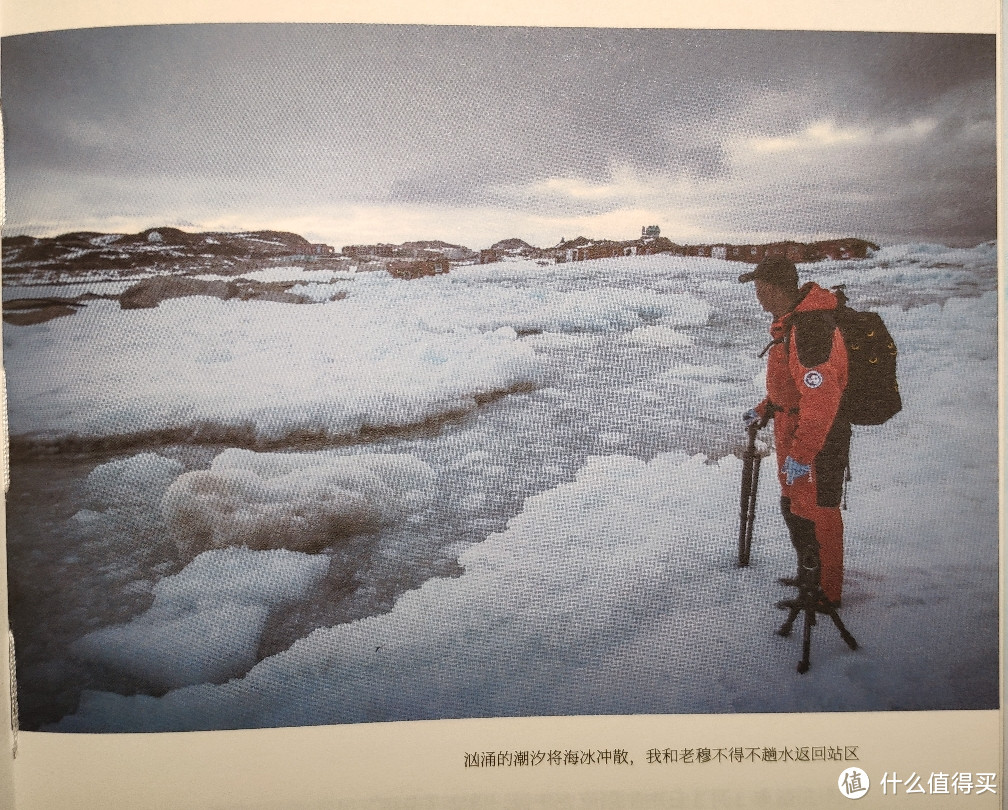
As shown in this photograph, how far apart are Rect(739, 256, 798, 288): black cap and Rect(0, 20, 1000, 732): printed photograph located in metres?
0.03

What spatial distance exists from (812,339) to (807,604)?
0.68 meters

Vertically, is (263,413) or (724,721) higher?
(263,413)

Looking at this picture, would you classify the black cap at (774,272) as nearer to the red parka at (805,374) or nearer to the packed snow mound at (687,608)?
the red parka at (805,374)

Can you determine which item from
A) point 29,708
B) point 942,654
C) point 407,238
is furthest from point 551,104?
point 29,708

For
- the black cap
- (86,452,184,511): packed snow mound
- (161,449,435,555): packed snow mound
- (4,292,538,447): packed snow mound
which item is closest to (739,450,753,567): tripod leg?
→ the black cap

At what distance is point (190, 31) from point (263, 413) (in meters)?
0.96

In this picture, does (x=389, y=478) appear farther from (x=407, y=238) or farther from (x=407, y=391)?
(x=407, y=238)

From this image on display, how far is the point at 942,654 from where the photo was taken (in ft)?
5.86

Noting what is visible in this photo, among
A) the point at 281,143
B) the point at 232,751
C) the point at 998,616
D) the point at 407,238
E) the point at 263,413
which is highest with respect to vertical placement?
the point at 281,143

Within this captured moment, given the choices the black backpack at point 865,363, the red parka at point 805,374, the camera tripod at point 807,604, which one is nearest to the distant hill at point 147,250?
the red parka at point 805,374

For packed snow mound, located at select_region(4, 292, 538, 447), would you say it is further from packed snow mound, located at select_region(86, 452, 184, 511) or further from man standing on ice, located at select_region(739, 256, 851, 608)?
man standing on ice, located at select_region(739, 256, 851, 608)

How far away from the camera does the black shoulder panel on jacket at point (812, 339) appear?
177 centimetres

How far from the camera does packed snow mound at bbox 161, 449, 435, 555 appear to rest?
1.71 m

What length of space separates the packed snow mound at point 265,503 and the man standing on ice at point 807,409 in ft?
3.50
